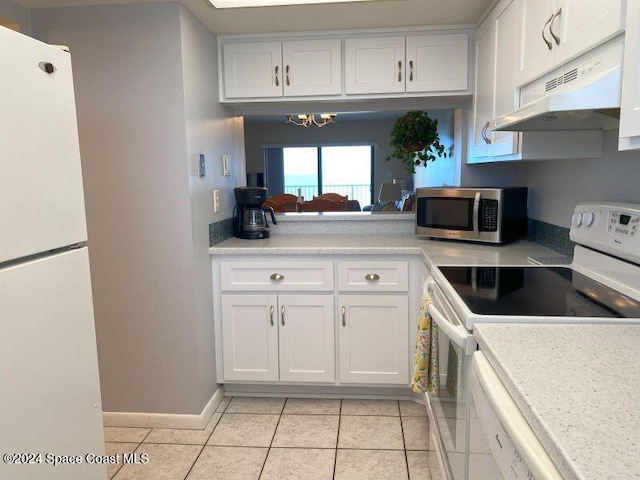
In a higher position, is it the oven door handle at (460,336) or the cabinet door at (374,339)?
the oven door handle at (460,336)

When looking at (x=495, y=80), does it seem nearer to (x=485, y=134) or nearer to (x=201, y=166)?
(x=485, y=134)

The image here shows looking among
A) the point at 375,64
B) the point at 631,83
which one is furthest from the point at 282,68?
the point at 631,83

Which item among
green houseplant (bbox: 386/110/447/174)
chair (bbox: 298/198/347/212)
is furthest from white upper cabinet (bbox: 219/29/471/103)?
chair (bbox: 298/198/347/212)

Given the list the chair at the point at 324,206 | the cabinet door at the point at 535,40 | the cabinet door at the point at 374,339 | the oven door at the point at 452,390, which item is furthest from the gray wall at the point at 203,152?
the chair at the point at 324,206

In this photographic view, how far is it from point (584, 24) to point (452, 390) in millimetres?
1103

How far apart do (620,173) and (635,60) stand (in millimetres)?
776

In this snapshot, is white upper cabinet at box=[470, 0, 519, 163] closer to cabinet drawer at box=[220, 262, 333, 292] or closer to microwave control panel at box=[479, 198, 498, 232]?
microwave control panel at box=[479, 198, 498, 232]

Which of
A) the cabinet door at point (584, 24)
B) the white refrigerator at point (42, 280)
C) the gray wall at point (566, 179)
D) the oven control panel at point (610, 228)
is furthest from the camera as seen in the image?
the gray wall at point (566, 179)

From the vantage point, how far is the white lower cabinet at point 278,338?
97.2 inches

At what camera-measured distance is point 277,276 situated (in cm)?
245

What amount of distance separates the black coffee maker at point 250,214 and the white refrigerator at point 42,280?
5.11ft

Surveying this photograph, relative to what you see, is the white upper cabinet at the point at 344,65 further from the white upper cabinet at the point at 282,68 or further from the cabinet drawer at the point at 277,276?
the cabinet drawer at the point at 277,276

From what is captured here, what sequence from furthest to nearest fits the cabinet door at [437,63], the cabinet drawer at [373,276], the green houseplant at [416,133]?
the green houseplant at [416,133], the cabinet door at [437,63], the cabinet drawer at [373,276]

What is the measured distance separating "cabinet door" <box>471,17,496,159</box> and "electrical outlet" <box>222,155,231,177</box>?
1407mm
